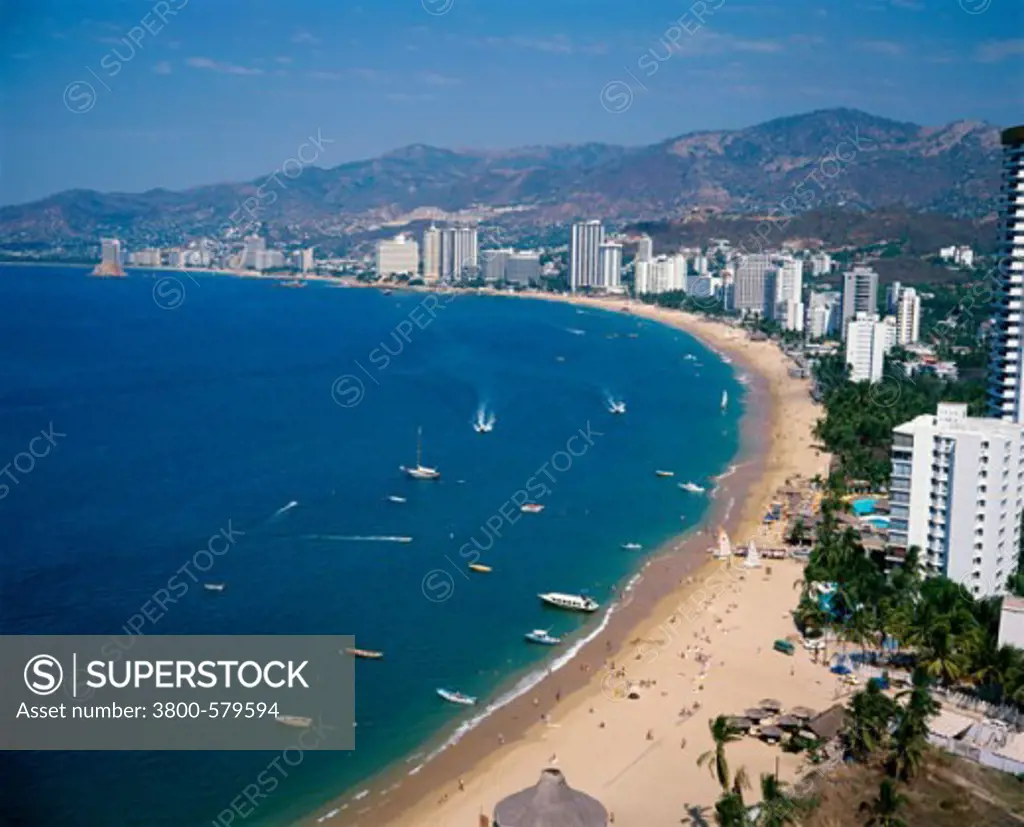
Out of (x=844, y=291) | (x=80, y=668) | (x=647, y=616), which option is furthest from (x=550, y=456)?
(x=844, y=291)

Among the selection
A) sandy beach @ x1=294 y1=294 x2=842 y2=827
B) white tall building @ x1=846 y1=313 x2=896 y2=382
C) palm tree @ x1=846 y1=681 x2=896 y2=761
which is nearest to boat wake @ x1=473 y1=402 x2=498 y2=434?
sandy beach @ x1=294 y1=294 x2=842 y2=827

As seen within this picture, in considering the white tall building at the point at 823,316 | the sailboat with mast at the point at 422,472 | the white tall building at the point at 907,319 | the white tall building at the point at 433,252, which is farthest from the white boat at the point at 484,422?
the white tall building at the point at 433,252

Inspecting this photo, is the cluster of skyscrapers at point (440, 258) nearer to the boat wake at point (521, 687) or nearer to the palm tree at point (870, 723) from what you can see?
the boat wake at point (521, 687)

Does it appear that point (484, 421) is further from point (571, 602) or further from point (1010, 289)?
point (1010, 289)

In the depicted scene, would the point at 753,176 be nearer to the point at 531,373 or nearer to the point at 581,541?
the point at 531,373

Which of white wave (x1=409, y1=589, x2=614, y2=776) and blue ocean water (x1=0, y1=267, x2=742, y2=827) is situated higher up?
blue ocean water (x1=0, y1=267, x2=742, y2=827)

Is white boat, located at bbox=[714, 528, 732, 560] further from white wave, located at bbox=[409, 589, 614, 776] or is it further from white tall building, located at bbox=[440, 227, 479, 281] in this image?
white tall building, located at bbox=[440, 227, 479, 281]

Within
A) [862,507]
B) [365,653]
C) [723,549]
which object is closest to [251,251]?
[862,507]
